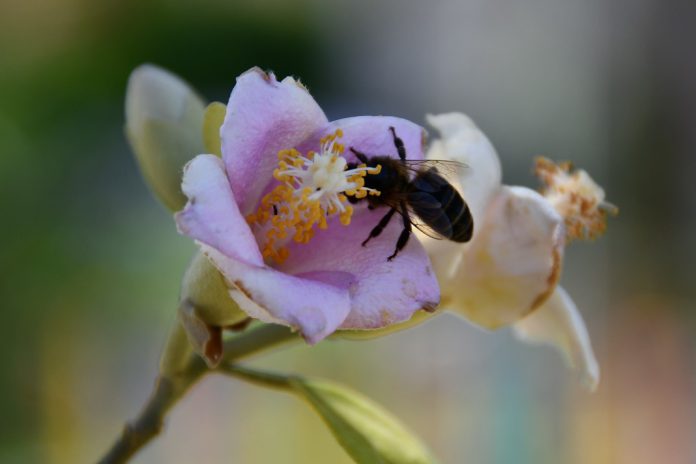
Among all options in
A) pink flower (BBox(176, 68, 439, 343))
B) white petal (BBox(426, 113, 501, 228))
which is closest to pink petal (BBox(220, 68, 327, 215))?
pink flower (BBox(176, 68, 439, 343))

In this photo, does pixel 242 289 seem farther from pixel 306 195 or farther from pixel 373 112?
pixel 373 112

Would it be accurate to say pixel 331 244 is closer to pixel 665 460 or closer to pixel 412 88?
pixel 665 460

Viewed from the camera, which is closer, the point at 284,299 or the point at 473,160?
the point at 284,299

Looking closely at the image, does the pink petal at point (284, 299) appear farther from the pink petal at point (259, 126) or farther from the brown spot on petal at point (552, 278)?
the brown spot on petal at point (552, 278)

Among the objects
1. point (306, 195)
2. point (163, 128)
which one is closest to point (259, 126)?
point (306, 195)

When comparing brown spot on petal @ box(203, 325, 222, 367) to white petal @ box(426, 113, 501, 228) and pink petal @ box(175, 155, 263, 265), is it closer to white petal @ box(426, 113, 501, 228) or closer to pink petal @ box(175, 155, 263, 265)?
pink petal @ box(175, 155, 263, 265)

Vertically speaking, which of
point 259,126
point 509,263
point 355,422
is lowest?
point 355,422
